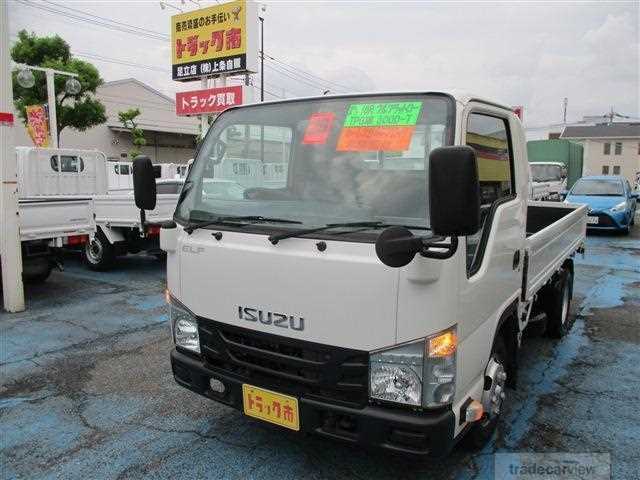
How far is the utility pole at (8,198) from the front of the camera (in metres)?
5.82

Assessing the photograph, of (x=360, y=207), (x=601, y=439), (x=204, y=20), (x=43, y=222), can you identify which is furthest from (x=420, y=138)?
(x=204, y=20)

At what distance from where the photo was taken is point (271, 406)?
250 centimetres

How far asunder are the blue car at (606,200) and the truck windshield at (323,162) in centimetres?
1192

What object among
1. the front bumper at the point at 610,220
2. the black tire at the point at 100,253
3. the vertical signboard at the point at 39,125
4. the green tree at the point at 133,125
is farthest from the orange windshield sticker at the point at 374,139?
the green tree at the point at 133,125

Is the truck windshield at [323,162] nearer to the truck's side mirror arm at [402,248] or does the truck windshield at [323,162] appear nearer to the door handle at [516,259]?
the truck's side mirror arm at [402,248]

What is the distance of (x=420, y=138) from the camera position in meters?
2.46

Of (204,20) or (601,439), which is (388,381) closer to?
(601,439)

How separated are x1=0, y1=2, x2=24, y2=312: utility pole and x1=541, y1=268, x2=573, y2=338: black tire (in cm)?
587

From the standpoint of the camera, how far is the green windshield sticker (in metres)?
2.51

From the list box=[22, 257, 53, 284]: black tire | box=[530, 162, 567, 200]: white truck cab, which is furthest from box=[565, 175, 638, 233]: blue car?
box=[22, 257, 53, 284]: black tire

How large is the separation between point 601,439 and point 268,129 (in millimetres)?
2807

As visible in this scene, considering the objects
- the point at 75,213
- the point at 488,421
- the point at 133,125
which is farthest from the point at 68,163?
the point at 133,125

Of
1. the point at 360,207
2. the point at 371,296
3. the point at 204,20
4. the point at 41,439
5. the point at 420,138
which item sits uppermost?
the point at 204,20

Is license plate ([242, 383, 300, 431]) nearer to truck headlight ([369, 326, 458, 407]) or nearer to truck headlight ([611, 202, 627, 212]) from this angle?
truck headlight ([369, 326, 458, 407])
